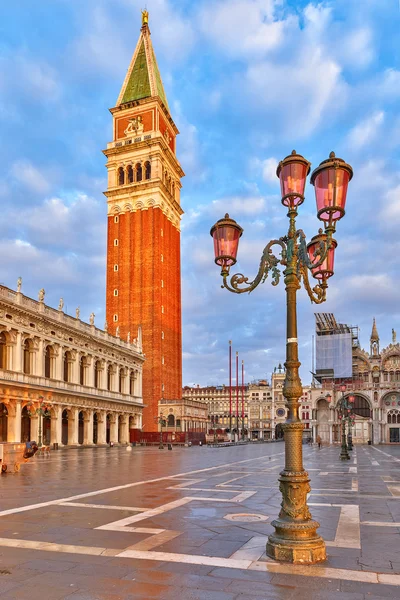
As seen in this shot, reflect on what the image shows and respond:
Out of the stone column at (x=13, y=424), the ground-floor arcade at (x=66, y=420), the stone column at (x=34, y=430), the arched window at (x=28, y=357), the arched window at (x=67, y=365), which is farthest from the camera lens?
the arched window at (x=67, y=365)

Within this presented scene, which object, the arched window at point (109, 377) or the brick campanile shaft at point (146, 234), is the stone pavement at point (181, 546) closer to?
the arched window at point (109, 377)

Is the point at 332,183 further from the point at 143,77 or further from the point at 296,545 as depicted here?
the point at 143,77

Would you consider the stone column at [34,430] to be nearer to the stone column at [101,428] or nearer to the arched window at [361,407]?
the stone column at [101,428]

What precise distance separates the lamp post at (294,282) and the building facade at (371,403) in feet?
235

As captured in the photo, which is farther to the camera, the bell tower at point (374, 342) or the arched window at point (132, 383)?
the bell tower at point (374, 342)

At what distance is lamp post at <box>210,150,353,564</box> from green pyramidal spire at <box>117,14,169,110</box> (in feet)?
256

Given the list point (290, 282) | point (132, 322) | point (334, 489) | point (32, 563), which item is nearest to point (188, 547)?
point (32, 563)

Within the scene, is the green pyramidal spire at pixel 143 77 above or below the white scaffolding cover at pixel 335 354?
above

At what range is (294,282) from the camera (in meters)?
8.45

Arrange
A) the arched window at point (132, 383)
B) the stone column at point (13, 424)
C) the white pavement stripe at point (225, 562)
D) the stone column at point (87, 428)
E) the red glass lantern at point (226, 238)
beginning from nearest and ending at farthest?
the white pavement stripe at point (225, 562), the red glass lantern at point (226, 238), the stone column at point (13, 424), the stone column at point (87, 428), the arched window at point (132, 383)

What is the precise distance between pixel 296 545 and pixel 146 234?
7006 centimetres

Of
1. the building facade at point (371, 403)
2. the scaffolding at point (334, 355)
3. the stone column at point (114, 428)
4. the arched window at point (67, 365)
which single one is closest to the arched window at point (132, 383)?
the stone column at point (114, 428)

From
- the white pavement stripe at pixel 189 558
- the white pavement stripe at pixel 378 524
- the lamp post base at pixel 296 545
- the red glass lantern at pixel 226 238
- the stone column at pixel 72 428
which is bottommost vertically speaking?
the stone column at pixel 72 428

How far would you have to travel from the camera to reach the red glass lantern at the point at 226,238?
31.3ft
